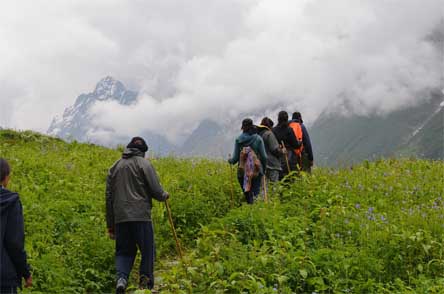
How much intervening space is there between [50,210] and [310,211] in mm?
5455

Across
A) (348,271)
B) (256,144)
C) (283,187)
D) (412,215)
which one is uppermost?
(256,144)

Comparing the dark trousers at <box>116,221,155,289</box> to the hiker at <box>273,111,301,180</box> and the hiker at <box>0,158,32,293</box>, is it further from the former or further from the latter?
the hiker at <box>273,111,301,180</box>

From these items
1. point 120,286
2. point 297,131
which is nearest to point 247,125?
point 297,131

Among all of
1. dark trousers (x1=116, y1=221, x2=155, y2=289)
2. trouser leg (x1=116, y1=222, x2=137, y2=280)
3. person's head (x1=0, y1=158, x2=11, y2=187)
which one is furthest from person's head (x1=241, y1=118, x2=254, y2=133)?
person's head (x1=0, y1=158, x2=11, y2=187)

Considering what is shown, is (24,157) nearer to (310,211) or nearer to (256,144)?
(256,144)

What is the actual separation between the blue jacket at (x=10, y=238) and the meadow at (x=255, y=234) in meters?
Result: 1.61

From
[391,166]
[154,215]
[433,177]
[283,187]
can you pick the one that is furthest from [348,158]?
[154,215]

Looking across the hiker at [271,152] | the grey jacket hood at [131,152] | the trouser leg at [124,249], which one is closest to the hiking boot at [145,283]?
the trouser leg at [124,249]

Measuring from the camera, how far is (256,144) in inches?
436

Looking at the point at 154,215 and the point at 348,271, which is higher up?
the point at 154,215

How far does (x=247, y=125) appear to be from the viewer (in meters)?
11.0

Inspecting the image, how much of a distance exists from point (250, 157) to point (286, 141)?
77.3 inches

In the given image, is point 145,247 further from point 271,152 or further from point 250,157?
point 271,152

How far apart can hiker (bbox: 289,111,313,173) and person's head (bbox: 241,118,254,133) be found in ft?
6.59
